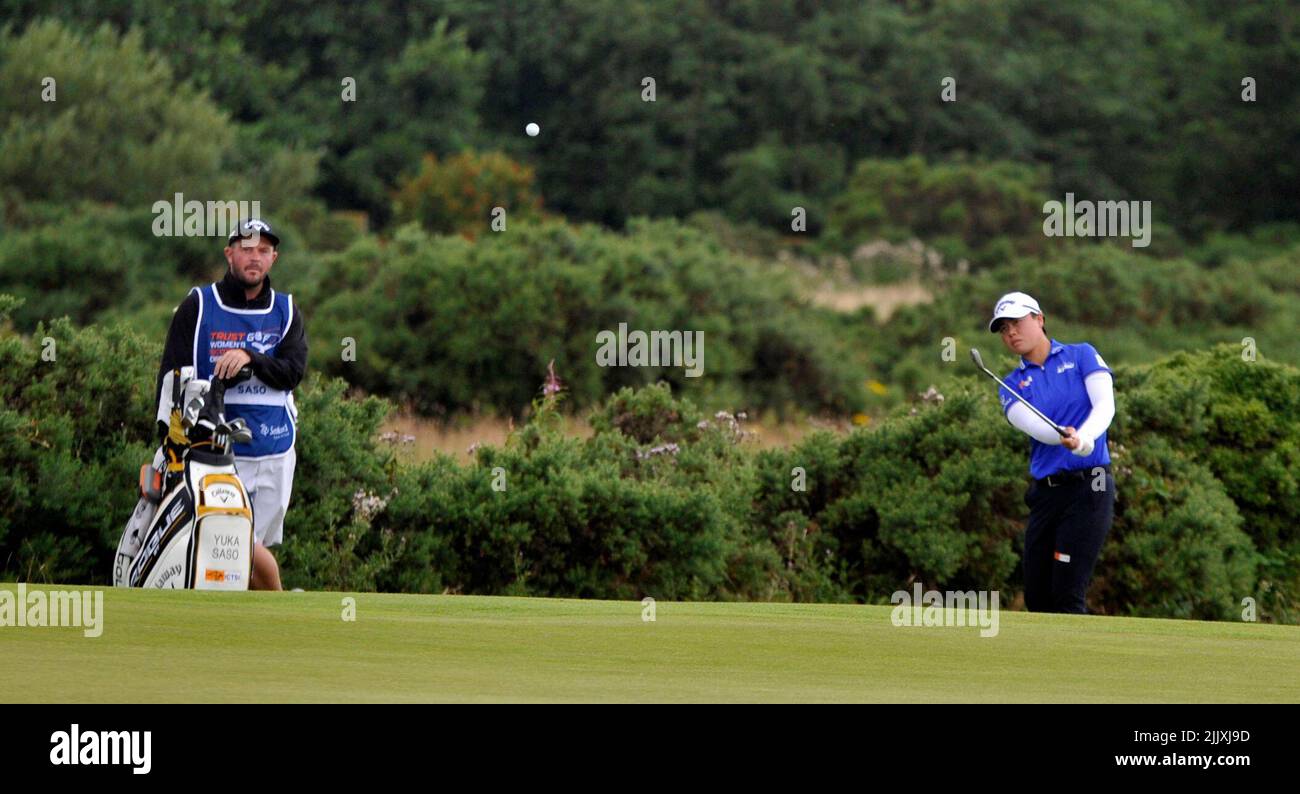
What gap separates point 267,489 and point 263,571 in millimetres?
438

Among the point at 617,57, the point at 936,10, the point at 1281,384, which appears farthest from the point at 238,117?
the point at 1281,384

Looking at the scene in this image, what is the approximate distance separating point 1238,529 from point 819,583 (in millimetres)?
2792

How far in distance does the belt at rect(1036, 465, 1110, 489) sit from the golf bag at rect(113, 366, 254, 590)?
11.8 feet

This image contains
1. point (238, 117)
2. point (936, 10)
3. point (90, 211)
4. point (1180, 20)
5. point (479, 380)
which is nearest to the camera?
point (479, 380)

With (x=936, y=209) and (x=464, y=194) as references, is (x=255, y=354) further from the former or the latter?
(x=936, y=209)

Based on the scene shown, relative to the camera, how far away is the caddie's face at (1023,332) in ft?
29.8

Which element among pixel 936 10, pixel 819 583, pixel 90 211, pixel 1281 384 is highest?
pixel 936 10

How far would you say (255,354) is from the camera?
339 inches

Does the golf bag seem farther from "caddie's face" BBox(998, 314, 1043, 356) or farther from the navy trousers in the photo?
the navy trousers

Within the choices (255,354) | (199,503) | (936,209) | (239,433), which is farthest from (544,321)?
(936,209)

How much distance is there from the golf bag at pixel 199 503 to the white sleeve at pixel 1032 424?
337 centimetres

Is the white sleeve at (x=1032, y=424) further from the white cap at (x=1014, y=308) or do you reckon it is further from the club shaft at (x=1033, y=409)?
the white cap at (x=1014, y=308)
